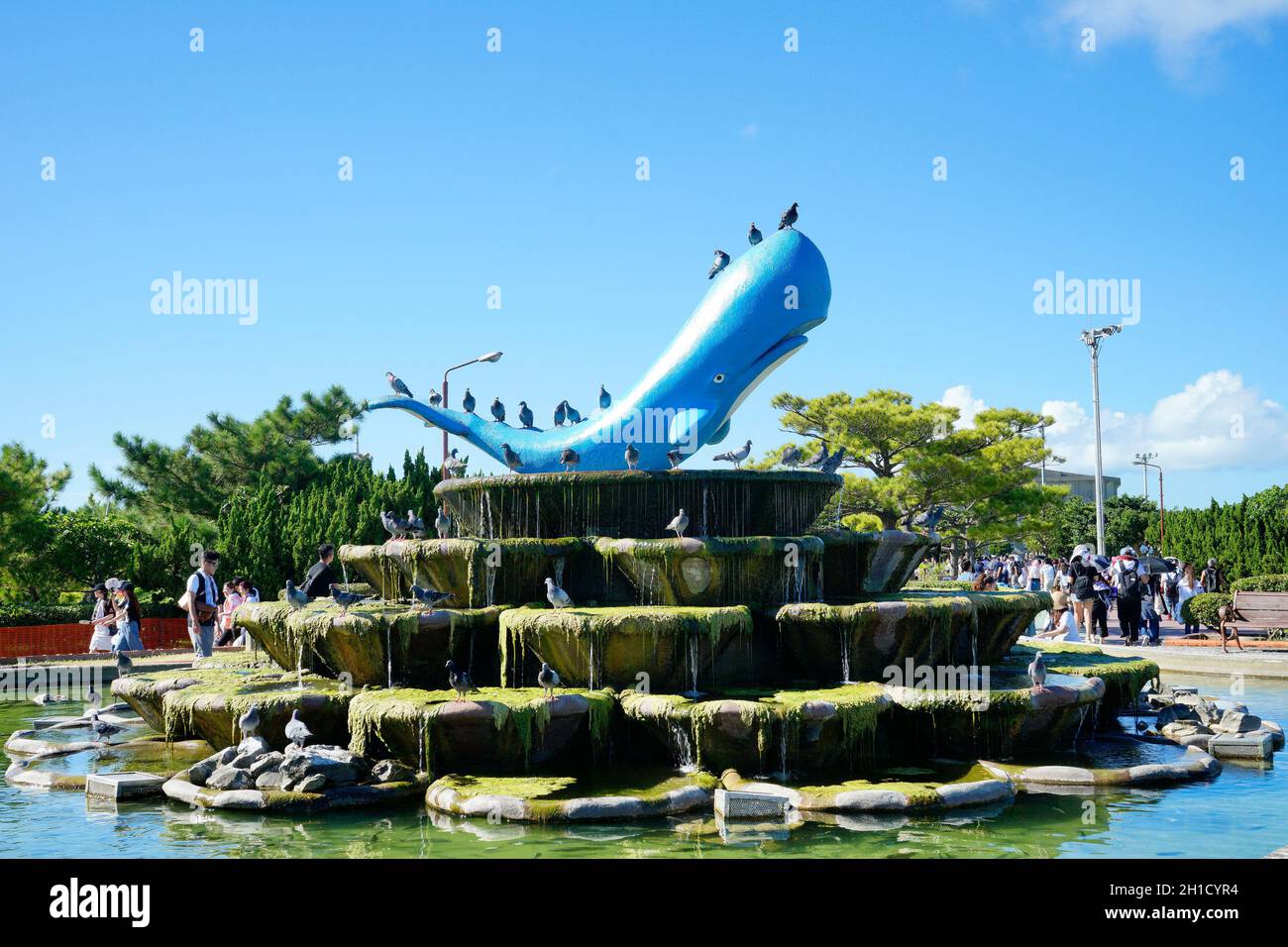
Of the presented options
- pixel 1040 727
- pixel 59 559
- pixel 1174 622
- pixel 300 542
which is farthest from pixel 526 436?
pixel 1174 622

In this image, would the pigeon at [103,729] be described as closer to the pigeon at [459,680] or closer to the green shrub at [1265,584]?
the pigeon at [459,680]

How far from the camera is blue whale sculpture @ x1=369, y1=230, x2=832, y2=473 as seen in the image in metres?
16.7

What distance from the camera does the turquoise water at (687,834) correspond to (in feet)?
28.6

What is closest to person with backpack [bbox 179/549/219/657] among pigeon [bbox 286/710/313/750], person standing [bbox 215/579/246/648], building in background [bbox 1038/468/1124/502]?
person standing [bbox 215/579/246/648]

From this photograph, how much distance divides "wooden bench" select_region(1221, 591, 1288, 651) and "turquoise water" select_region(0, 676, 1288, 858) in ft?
36.9

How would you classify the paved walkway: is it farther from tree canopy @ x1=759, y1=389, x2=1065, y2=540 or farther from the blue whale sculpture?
tree canopy @ x1=759, y1=389, x2=1065, y2=540

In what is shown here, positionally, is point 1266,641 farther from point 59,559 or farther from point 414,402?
point 59,559

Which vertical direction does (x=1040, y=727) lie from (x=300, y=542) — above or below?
below

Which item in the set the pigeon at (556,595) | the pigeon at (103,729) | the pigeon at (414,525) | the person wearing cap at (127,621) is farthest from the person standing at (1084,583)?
the person wearing cap at (127,621)

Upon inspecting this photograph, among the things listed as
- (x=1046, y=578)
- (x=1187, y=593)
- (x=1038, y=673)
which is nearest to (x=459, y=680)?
(x=1038, y=673)

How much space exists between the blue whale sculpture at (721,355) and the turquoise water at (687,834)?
7.94 metres

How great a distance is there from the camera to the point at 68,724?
15.2m
